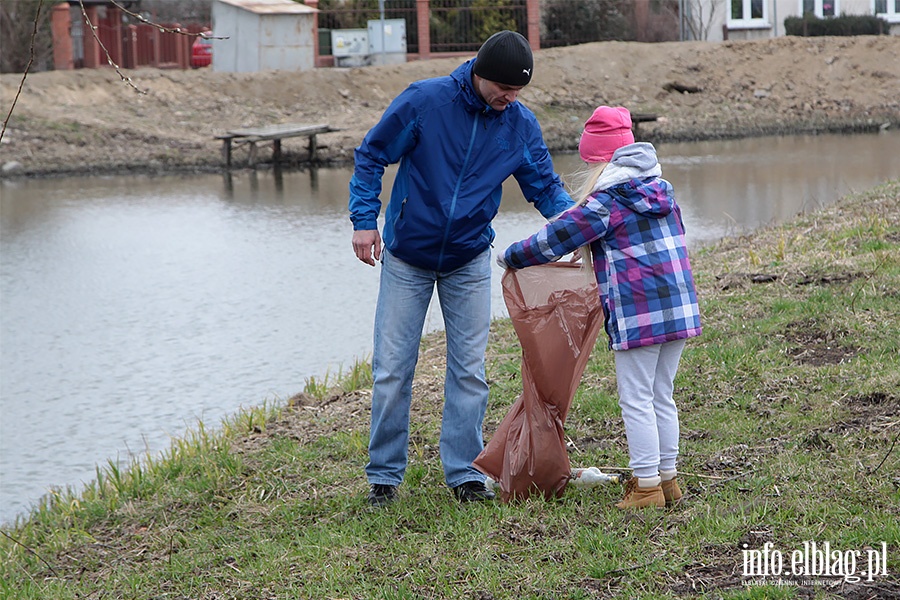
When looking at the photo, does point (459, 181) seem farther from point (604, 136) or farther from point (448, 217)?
point (604, 136)

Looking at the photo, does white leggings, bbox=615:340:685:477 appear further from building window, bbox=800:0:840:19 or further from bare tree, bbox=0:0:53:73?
building window, bbox=800:0:840:19

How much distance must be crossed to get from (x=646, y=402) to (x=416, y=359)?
92 cm

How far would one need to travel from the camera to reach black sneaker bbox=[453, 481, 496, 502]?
4453mm

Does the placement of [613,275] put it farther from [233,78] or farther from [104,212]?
[233,78]

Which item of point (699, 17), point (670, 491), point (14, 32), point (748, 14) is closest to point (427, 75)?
point (699, 17)

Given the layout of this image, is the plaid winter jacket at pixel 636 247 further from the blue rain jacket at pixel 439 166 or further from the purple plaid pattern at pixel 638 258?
the blue rain jacket at pixel 439 166

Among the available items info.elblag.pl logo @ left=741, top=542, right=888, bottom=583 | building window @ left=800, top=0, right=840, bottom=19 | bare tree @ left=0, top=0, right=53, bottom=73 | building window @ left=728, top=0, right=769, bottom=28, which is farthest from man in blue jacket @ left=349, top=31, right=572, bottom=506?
building window @ left=800, top=0, right=840, bottom=19

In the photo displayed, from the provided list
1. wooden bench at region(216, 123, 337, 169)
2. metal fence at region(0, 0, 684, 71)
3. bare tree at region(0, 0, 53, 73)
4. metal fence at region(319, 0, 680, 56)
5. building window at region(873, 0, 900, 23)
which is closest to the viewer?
wooden bench at region(216, 123, 337, 169)

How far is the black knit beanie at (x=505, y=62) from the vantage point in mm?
4094

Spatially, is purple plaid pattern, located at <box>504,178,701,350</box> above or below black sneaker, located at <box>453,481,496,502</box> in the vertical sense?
above

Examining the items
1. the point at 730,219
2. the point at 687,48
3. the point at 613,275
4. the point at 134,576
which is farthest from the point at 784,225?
the point at 687,48

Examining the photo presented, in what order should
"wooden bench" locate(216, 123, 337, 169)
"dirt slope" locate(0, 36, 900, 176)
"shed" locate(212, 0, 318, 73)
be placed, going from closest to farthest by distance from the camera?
"wooden bench" locate(216, 123, 337, 169)
"dirt slope" locate(0, 36, 900, 176)
"shed" locate(212, 0, 318, 73)

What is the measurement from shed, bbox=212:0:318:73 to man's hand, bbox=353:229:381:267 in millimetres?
28475

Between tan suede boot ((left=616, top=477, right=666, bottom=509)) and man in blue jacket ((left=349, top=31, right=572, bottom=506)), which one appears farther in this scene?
man in blue jacket ((left=349, top=31, right=572, bottom=506))
